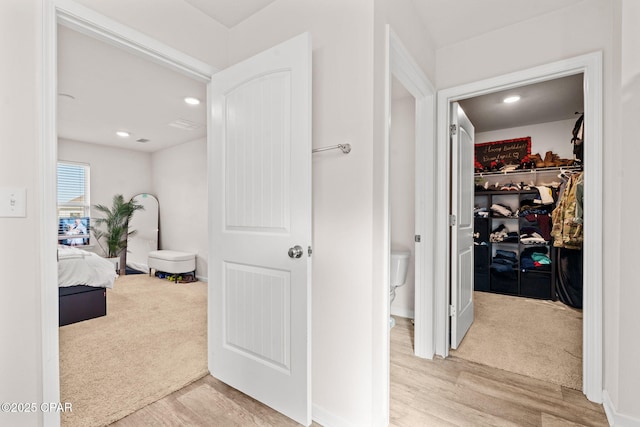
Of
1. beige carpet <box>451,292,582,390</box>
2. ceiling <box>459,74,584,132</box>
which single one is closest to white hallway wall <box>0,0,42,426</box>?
beige carpet <box>451,292,582,390</box>

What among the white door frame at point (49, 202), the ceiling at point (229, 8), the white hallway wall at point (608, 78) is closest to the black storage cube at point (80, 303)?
the white door frame at point (49, 202)

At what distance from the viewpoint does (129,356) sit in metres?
2.30

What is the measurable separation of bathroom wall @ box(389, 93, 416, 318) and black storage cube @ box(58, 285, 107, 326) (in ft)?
10.3

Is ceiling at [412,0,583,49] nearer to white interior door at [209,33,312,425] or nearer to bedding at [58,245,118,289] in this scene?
white interior door at [209,33,312,425]

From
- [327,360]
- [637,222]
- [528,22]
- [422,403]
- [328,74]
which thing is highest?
[528,22]

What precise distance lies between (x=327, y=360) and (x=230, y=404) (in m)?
0.67

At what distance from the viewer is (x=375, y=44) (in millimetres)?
1410

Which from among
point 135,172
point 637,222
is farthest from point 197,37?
point 135,172

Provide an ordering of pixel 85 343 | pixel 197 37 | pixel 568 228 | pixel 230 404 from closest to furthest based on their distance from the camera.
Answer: pixel 230 404
pixel 197 37
pixel 85 343
pixel 568 228

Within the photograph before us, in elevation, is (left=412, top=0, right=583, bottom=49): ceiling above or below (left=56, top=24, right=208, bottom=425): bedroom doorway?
above

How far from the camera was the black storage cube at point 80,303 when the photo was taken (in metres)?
2.96

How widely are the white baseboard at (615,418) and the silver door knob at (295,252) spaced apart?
1764mm

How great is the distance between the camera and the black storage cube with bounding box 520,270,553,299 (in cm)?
377

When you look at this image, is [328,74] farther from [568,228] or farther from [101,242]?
[101,242]
